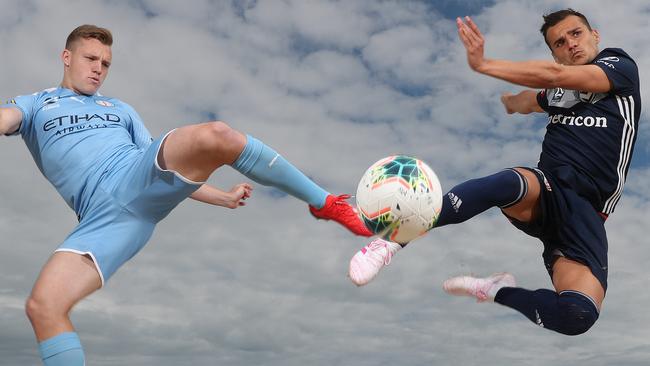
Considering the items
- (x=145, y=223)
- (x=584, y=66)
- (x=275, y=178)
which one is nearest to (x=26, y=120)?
(x=145, y=223)

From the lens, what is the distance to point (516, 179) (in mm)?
6297

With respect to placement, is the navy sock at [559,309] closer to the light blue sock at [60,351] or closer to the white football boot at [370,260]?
the white football boot at [370,260]

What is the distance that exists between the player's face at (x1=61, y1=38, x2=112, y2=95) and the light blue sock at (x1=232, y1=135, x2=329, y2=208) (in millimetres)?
2530

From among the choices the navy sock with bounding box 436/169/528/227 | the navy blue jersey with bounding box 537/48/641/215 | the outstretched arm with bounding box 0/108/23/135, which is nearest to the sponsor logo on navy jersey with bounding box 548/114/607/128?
the navy blue jersey with bounding box 537/48/641/215

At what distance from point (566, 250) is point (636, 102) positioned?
73.6 inches

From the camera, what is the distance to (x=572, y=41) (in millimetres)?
7125

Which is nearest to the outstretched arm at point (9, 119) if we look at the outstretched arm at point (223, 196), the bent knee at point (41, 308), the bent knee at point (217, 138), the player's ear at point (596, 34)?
the outstretched arm at point (223, 196)

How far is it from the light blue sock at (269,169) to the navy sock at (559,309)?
272cm

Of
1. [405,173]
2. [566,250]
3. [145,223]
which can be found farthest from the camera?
[566,250]

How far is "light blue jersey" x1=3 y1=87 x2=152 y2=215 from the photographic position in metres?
6.09

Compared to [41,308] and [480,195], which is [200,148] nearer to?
[41,308]

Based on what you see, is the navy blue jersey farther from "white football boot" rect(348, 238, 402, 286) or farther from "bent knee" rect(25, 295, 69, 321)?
"bent knee" rect(25, 295, 69, 321)

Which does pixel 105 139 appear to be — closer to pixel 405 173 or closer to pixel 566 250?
pixel 405 173

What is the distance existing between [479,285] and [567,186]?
1.50 meters
